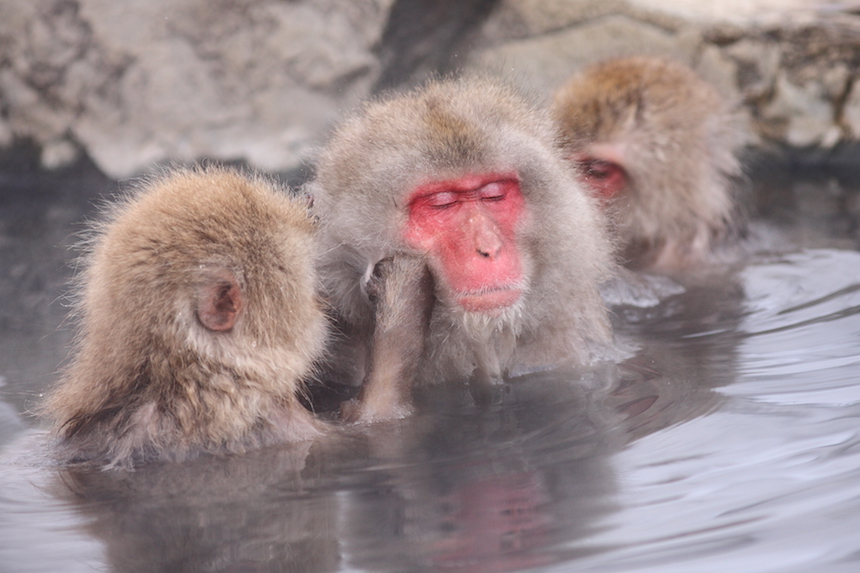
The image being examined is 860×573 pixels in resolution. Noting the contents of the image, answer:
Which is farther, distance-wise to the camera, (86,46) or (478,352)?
(86,46)

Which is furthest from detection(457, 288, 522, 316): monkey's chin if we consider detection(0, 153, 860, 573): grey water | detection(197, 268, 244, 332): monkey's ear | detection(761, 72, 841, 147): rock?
detection(761, 72, 841, 147): rock

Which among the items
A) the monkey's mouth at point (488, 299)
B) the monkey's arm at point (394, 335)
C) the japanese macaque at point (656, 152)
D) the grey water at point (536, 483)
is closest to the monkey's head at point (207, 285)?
the monkey's arm at point (394, 335)

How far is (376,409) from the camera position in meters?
3.01

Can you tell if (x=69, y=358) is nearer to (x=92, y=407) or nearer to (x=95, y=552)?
(x=92, y=407)

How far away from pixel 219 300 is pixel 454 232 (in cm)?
68

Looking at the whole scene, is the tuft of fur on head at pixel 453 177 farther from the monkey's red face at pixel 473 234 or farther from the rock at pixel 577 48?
the rock at pixel 577 48

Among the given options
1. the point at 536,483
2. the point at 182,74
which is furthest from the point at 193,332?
the point at 182,74

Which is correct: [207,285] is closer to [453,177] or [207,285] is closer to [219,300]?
[219,300]

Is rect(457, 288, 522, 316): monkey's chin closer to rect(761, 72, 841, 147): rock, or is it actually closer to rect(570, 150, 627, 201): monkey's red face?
rect(570, 150, 627, 201): monkey's red face

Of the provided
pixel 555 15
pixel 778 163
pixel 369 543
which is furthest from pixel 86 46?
pixel 369 543

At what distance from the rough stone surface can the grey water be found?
2723 millimetres

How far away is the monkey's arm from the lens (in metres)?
2.91

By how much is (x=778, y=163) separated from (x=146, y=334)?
527cm

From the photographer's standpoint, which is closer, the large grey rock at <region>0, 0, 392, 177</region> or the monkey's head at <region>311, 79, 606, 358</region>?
the monkey's head at <region>311, 79, 606, 358</region>
